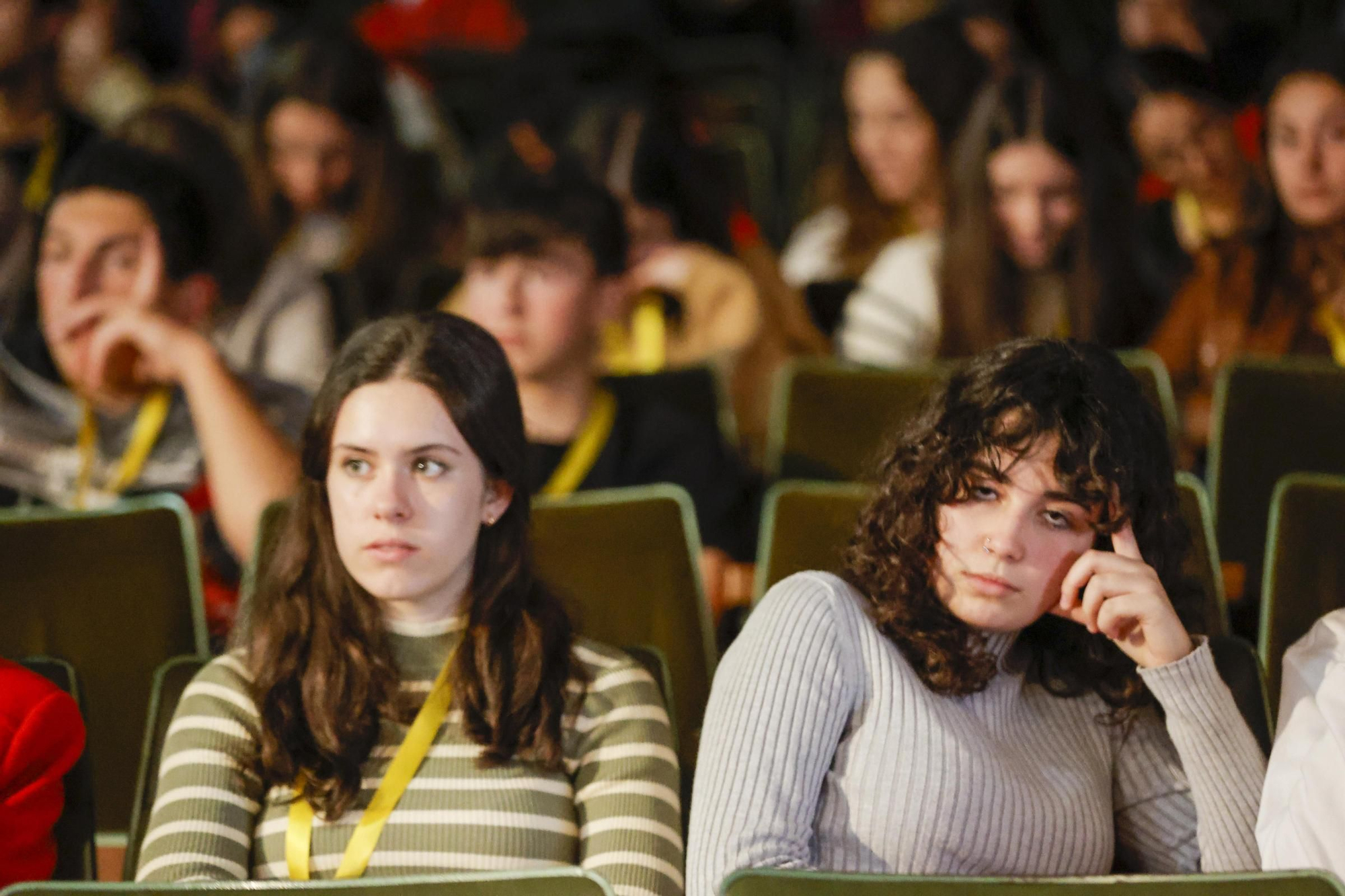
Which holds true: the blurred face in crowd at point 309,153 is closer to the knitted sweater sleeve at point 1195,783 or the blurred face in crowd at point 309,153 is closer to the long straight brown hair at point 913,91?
the long straight brown hair at point 913,91

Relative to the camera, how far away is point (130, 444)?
7.81 feet

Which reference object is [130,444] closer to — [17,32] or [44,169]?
[44,169]

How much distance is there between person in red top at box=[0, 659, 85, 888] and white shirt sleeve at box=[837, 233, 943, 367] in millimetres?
1836

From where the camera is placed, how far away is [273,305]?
3.13 meters

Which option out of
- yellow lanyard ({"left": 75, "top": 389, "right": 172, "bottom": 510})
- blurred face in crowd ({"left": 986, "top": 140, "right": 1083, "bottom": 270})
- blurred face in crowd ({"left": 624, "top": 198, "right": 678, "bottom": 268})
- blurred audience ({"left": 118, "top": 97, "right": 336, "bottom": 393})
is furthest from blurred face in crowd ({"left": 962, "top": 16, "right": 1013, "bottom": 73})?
yellow lanyard ({"left": 75, "top": 389, "right": 172, "bottom": 510})

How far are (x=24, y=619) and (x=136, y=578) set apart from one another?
14 cm

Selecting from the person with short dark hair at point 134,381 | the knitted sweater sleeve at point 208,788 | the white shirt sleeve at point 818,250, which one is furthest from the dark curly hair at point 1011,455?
the white shirt sleeve at point 818,250

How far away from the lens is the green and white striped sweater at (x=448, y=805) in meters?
1.38

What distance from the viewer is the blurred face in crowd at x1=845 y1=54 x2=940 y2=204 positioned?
342 cm

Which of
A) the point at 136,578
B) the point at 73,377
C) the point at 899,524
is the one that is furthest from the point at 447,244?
the point at 899,524

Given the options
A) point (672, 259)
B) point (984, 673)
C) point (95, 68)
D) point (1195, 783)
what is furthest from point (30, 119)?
point (1195, 783)

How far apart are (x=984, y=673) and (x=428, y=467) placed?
0.59 metres

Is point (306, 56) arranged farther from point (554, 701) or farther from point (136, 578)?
point (554, 701)

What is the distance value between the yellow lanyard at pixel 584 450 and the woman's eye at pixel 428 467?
2.55ft
